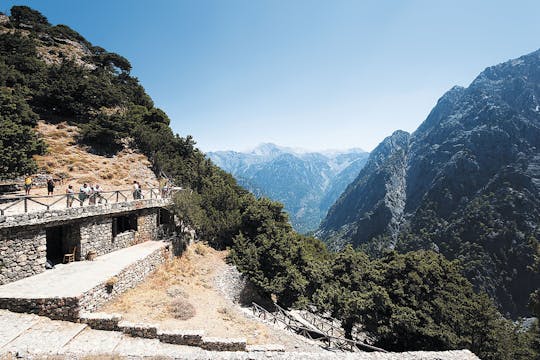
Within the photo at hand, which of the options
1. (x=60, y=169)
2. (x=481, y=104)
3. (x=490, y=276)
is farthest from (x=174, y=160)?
(x=481, y=104)

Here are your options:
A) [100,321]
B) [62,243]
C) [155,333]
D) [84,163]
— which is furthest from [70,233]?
[84,163]

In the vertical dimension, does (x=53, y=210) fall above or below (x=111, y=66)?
below

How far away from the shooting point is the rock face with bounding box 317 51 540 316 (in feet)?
359

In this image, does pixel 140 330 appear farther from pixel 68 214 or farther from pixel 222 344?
pixel 68 214

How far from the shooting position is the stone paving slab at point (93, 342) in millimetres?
9643

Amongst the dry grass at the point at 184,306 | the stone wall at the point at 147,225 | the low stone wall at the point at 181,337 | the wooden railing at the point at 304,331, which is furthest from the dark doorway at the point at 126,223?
the low stone wall at the point at 181,337

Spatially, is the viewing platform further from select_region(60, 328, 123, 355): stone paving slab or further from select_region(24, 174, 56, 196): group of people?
select_region(60, 328, 123, 355): stone paving slab

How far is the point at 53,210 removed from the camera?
15023mm

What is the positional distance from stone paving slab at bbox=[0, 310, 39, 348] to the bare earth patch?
280 centimetres

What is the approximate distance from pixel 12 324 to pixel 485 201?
169703 millimetres

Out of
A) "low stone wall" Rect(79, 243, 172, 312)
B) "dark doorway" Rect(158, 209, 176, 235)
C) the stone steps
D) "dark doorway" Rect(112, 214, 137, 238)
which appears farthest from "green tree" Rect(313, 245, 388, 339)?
"dark doorway" Rect(112, 214, 137, 238)

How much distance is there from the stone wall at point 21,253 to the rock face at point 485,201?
5218 inches

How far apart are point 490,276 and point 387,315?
123 m

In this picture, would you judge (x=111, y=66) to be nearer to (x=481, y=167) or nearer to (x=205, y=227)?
(x=205, y=227)
